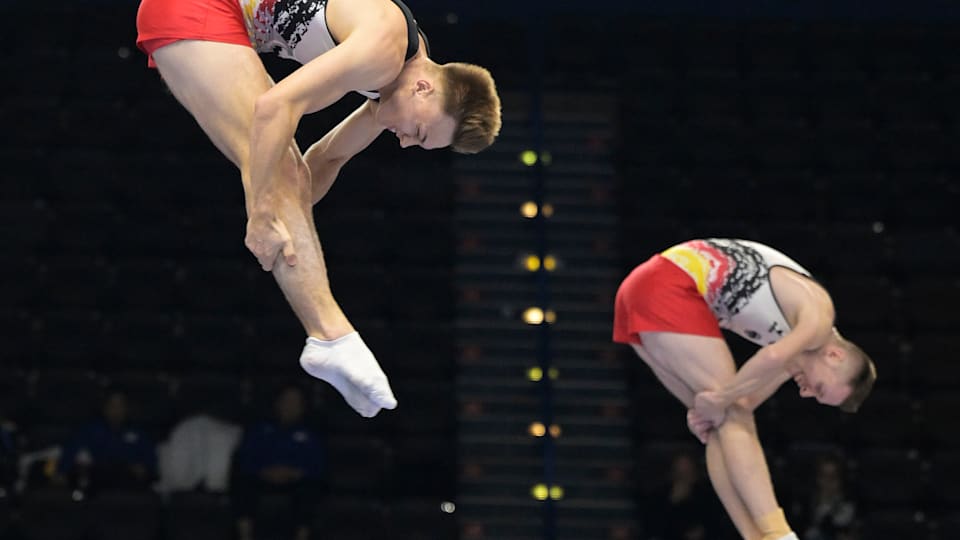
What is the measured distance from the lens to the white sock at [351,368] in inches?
158

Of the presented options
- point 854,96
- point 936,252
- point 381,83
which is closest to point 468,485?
point 936,252

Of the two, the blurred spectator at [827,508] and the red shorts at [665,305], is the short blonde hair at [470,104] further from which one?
the blurred spectator at [827,508]

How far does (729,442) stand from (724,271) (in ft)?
2.29

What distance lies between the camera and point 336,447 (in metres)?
8.39

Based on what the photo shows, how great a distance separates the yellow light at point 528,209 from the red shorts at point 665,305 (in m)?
3.91

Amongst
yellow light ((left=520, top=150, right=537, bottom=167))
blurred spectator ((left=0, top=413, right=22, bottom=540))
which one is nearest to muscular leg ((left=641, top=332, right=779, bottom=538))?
blurred spectator ((left=0, top=413, right=22, bottom=540))

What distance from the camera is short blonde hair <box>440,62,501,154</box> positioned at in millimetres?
4156

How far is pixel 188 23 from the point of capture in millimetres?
4168

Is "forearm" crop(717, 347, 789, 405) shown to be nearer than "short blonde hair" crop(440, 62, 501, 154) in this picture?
No

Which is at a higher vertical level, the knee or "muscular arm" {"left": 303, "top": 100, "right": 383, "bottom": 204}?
"muscular arm" {"left": 303, "top": 100, "right": 383, "bottom": 204}

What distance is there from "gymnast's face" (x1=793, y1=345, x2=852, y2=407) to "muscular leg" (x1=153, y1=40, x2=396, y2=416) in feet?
6.83

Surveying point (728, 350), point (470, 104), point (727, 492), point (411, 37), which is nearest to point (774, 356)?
point (728, 350)

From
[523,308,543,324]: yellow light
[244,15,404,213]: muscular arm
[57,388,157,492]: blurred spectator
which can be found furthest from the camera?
[523,308,543,324]: yellow light

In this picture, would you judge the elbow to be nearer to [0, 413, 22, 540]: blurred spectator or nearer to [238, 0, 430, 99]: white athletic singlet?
[238, 0, 430, 99]: white athletic singlet
